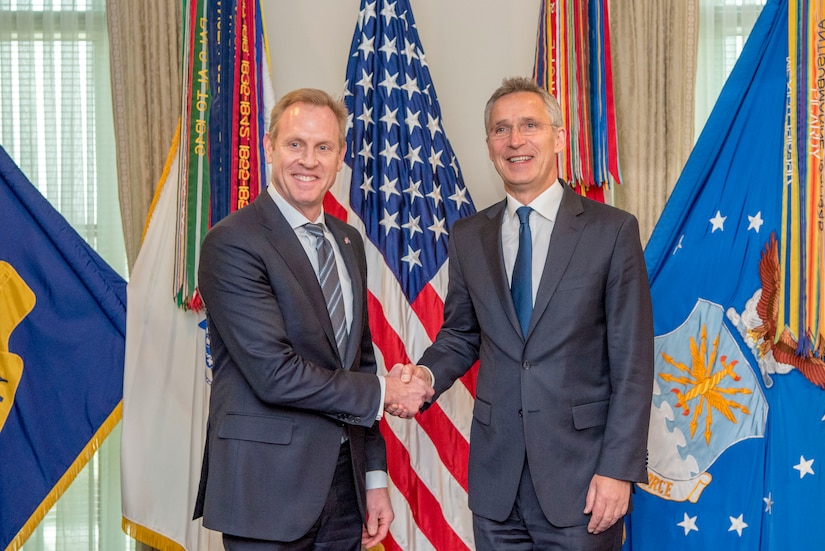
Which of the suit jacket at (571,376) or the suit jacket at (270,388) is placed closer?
the suit jacket at (270,388)

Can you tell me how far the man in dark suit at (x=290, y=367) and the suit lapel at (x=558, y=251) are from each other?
1.47 feet

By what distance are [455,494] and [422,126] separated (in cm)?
144

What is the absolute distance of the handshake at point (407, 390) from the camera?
224 cm

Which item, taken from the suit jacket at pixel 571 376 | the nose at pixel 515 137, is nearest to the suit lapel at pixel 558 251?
the suit jacket at pixel 571 376

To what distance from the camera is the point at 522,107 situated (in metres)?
2.45

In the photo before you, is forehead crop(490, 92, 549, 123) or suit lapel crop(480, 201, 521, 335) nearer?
suit lapel crop(480, 201, 521, 335)

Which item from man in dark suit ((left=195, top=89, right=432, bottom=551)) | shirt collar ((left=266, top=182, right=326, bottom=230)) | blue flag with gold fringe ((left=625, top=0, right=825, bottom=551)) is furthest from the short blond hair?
blue flag with gold fringe ((left=625, top=0, right=825, bottom=551))

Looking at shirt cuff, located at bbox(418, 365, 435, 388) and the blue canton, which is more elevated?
the blue canton

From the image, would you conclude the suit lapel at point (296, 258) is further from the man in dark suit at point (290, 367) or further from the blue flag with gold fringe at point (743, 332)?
the blue flag with gold fringe at point (743, 332)

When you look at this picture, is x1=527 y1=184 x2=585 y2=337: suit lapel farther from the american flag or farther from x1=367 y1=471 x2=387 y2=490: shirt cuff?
the american flag

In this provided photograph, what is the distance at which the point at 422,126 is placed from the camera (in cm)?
333

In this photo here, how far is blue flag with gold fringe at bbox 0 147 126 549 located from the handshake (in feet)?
4.60

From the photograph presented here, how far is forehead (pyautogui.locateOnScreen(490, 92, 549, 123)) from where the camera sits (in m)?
2.44

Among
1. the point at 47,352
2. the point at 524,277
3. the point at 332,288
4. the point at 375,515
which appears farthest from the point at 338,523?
the point at 47,352
